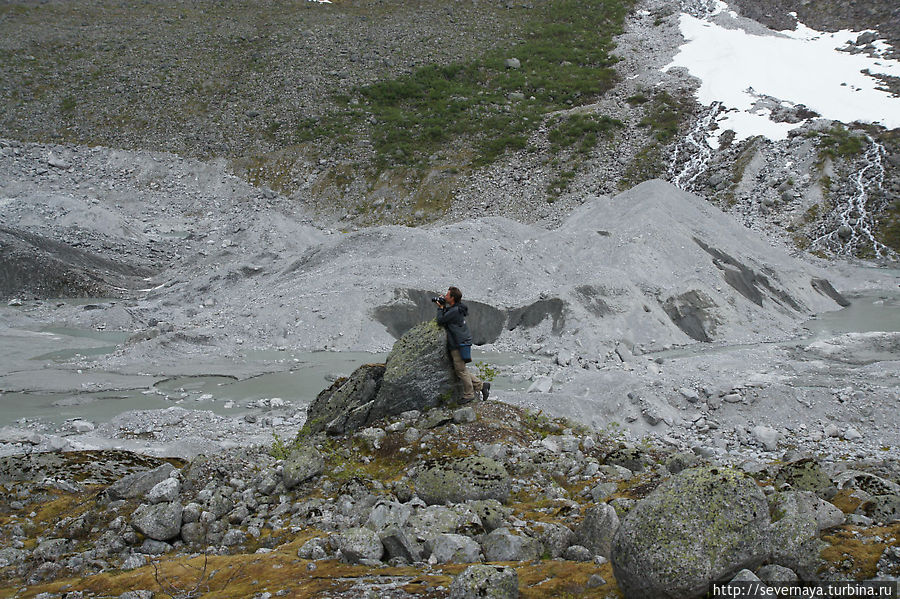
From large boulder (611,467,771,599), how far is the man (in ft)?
17.3

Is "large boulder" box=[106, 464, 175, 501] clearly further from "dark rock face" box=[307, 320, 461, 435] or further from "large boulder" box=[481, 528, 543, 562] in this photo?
"large boulder" box=[481, 528, 543, 562]

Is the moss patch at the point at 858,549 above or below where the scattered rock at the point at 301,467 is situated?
above

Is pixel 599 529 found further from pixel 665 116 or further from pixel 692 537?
pixel 665 116

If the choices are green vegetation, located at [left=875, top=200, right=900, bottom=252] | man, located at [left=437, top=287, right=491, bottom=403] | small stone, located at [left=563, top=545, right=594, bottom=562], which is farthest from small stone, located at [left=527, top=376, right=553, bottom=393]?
green vegetation, located at [left=875, top=200, right=900, bottom=252]

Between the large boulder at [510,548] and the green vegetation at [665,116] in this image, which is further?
the green vegetation at [665,116]

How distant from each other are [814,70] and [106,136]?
180ft

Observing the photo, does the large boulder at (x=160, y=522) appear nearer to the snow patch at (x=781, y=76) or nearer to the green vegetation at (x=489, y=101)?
the green vegetation at (x=489, y=101)

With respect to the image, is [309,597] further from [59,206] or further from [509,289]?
[59,206]

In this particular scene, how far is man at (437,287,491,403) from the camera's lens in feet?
32.5

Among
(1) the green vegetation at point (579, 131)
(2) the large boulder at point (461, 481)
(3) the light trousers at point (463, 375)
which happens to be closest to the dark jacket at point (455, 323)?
(3) the light trousers at point (463, 375)

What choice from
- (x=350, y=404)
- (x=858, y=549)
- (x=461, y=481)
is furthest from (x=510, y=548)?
(x=350, y=404)

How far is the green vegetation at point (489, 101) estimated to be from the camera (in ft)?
155

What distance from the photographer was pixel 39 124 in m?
49.2

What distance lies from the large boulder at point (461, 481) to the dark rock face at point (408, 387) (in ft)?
7.29
